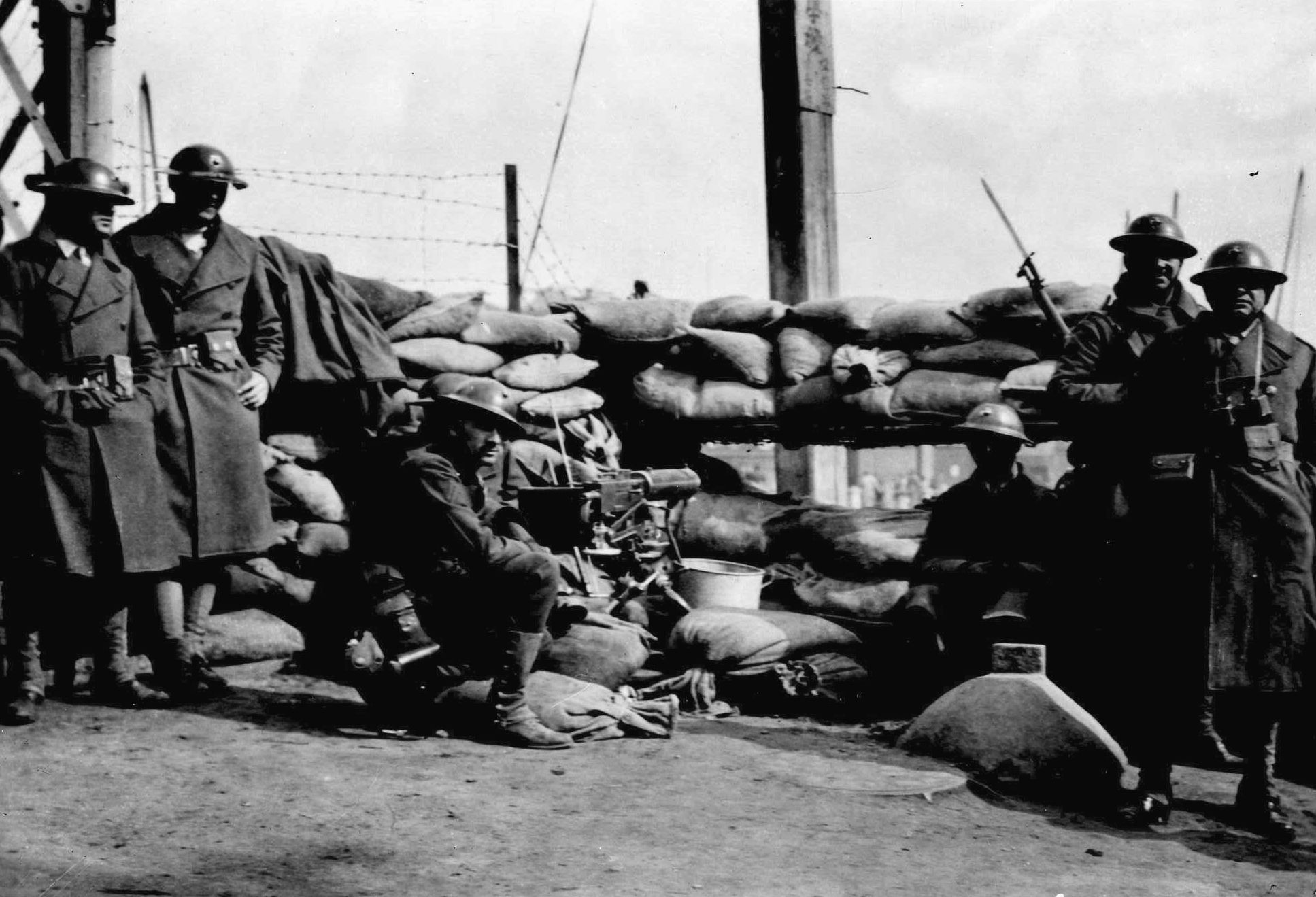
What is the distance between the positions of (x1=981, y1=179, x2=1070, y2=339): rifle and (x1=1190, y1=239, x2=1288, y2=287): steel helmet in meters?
1.60

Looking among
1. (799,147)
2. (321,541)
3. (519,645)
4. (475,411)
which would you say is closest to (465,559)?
(519,645)

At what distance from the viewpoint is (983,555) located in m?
5.07

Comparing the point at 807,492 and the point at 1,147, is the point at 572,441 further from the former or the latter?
the point at 1,147

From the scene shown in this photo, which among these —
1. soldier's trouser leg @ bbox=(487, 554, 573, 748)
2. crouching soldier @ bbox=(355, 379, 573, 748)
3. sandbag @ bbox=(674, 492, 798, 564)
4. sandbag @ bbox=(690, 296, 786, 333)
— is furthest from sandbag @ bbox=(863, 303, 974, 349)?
soldier's trouser leg @ bbox=(487, 554, 573, 748)

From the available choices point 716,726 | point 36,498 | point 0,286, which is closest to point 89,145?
point 0,286

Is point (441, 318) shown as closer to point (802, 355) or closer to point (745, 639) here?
point (802, 355)

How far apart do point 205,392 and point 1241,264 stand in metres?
3.69

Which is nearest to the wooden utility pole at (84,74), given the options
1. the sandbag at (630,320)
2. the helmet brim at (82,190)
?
the helmet brim at (82,190)

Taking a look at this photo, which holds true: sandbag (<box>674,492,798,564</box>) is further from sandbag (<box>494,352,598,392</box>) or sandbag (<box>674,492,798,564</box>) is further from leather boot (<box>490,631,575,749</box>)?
leather boot (<box>490,631,575,749</box>)

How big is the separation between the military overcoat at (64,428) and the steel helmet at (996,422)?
3248mm

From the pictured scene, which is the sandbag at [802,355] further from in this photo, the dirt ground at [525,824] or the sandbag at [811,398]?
the dirt ground at [525,824]

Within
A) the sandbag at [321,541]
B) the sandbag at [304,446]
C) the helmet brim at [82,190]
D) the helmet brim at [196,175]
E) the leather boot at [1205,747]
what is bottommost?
the leather boot at [1205,747]

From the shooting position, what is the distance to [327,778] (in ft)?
12.1

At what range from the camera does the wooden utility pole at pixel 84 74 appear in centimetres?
542
